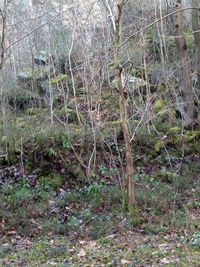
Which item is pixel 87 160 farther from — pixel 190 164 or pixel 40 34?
pixel 40 34

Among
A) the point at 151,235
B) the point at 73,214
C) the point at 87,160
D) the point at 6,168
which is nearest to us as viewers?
the point at 151,235

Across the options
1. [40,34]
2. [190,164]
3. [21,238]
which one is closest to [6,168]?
[21,238]

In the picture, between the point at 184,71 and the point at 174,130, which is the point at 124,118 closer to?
the point at 174,130

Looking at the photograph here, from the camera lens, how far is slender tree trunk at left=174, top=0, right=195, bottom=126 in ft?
43.9

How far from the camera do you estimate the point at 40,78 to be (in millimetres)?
15555

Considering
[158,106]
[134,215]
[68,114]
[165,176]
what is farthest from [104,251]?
[158,106]

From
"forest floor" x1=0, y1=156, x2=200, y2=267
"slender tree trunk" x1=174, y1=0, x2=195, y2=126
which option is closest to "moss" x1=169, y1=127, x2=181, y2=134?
"slender tree trunk" x1=174, y1=0, x2=195, y2=126

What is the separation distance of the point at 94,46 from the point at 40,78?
8.18 feet

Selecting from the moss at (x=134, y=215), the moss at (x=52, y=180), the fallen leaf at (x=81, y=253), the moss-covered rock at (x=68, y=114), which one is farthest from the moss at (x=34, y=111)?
the fallen leaf at (x=81, y=253)

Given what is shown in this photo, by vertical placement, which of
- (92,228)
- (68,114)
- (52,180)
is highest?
(68,114)

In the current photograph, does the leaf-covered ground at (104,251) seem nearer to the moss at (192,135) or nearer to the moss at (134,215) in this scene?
the moss at (134,215)

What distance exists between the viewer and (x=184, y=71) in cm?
1352

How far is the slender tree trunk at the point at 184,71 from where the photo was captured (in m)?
13.4

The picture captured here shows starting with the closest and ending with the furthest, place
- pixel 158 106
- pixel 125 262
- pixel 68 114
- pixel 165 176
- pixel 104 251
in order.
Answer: pixel 125 262 → pixel 104 251 → pixel 165 176 → pixel 68 114 → pixel 158 106
